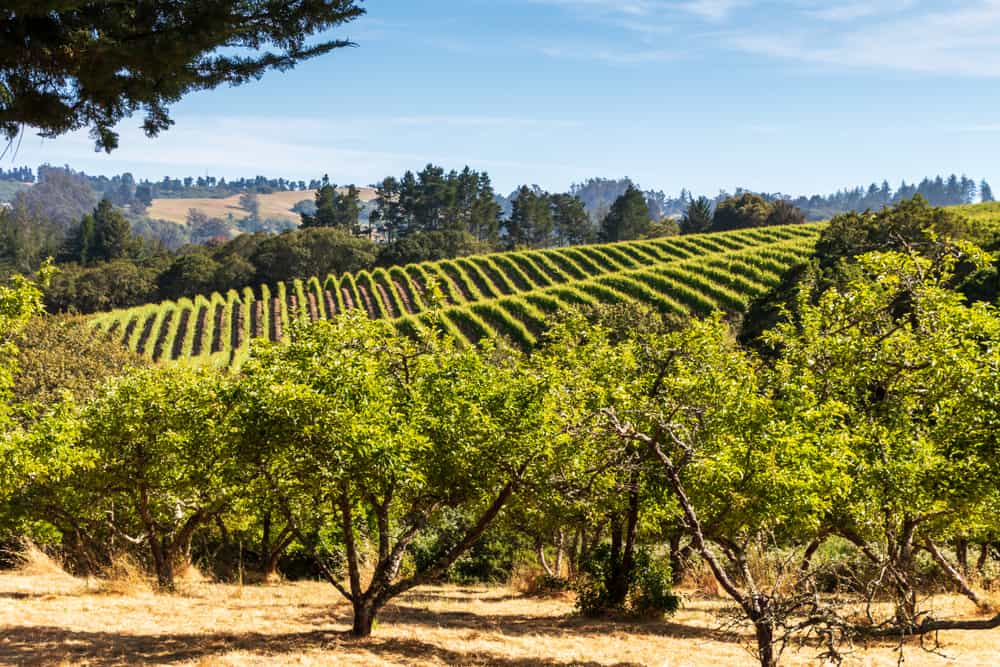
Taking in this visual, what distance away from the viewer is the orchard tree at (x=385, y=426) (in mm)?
9906

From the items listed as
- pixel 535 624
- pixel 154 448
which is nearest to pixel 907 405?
pixel 535 624

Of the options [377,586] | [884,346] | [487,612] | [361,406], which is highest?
[884,346]

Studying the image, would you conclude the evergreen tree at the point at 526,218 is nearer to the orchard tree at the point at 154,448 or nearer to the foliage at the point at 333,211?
the foliage at the point at 333,211

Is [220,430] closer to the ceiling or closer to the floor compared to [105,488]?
closer to the ceiling

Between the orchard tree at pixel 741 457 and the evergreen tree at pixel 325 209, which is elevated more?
the evergreen tree at pixel 325 209

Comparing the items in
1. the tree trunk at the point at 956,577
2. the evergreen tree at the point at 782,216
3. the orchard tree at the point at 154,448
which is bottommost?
the tree trunk at the point at 956,577

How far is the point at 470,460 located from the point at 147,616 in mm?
6779

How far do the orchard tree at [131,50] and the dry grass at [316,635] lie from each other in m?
7.06

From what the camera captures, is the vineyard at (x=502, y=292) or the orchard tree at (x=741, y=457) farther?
the vineyard at (x=502, y=292)

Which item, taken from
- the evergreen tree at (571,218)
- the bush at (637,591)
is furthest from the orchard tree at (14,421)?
the evergreen tree at (571,218)

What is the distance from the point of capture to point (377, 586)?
39.5ft

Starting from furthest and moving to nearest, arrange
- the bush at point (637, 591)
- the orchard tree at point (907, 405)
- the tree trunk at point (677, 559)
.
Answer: the tree trunk at point (677, 559) → the bush at point (637, 591) → the orchard tree at point (907, 405)

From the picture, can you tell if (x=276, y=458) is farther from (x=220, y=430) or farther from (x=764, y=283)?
(x=764, y=283)

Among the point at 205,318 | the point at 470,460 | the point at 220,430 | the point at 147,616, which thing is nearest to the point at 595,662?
the point at 470,460
